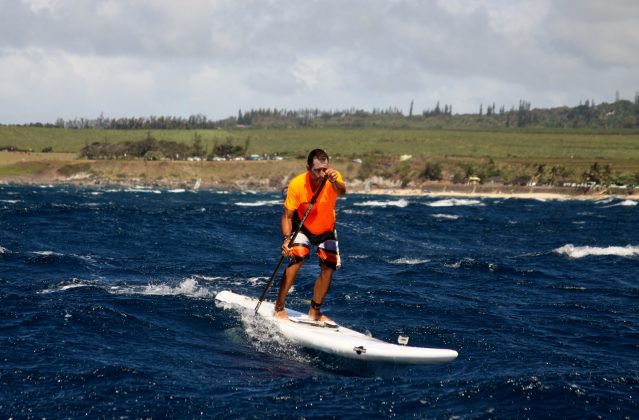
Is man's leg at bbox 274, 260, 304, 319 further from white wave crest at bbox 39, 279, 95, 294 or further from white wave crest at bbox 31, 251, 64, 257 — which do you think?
white wave crest at bbox 31, 251, 64, 257

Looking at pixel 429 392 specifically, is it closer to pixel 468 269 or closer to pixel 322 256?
pixel 322 256

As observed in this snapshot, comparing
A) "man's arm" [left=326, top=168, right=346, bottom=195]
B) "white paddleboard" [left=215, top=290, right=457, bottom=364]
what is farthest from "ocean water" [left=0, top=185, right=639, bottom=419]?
"man's arm" [left=326, top=168, right=346, bottom=195]

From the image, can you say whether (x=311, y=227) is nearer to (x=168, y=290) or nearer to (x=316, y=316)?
(x=316, y=316)

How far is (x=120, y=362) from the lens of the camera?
14023 mm

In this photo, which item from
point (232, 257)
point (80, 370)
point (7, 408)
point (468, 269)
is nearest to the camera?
point (7, 408)

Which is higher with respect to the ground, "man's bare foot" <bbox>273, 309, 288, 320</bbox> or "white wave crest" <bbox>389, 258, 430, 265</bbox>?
"man's bare foot" <bbox>273, 309, 288, 320</bbox>

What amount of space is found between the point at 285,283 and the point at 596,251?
2358 centimetres

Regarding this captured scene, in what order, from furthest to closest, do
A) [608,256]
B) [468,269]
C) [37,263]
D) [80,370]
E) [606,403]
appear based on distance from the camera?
1. [608,256]
2. [468,269]
3. [37,263]
4. [80,370]
5. [606,403]

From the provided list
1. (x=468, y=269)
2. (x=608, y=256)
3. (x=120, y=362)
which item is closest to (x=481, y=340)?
(x=120, y=362)

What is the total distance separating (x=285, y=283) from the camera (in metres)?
16.4

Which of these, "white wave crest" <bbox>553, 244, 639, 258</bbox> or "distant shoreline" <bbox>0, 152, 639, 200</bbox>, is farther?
"distant shoreline" <bbox>0, 152, 639, 200</bbox>

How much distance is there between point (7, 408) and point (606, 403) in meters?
9.30

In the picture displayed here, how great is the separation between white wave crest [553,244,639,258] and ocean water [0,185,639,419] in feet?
1.09

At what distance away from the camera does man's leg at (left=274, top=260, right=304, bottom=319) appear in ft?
53.4
